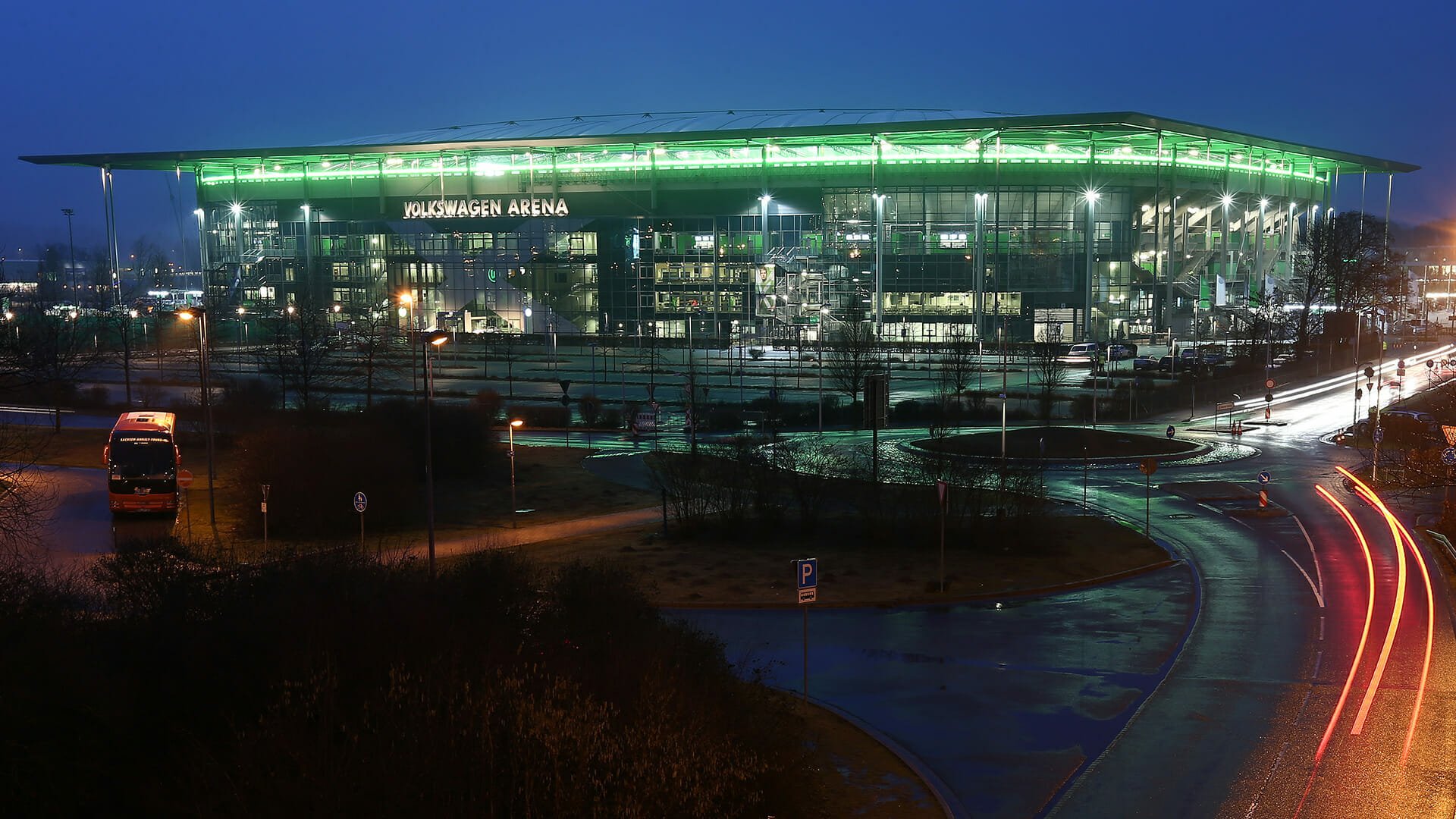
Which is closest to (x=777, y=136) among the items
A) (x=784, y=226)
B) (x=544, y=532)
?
(x=784, y=226)

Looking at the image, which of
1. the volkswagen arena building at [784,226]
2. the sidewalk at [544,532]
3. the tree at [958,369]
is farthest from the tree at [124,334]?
the tree at [958,369]

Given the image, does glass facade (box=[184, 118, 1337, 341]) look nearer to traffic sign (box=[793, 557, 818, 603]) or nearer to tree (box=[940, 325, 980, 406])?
tree (box=[940, 325, 980, 406])

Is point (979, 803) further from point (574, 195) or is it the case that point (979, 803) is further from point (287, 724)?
point (574, 195)

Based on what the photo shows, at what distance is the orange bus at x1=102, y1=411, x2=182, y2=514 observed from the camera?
2942 centimetres

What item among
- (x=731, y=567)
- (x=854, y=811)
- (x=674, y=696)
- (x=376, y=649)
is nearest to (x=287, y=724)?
(x=376, y=649)

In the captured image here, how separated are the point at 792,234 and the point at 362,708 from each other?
81.4 meters

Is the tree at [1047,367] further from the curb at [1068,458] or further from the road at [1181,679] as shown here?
the road at [1181,679]

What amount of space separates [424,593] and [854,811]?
5.39 m

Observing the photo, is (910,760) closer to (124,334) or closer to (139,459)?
(139,459)

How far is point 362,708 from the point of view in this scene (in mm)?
9555

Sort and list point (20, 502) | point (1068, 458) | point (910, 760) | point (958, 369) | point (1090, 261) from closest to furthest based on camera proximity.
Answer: point (910, 760) → point (20, 502) → point (1068, 458) → point (958, 369) → point (1090, 261)

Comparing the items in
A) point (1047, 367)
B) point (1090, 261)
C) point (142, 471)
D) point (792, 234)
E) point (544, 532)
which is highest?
point (792, 234)

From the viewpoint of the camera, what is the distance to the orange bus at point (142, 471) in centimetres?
2942

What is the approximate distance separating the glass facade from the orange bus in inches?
2071
